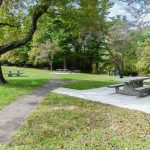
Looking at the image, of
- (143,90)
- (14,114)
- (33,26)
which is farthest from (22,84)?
(14,114)

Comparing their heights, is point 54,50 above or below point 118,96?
above

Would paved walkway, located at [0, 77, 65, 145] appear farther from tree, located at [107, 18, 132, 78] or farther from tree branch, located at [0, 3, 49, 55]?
tree, located at [107, 18, 132, 78]

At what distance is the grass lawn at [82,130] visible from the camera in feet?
19.2

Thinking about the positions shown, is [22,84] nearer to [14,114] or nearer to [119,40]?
[14,114]

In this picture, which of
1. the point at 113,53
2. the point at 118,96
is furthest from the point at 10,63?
the point at 118,96

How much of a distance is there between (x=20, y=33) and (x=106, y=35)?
1263 cm

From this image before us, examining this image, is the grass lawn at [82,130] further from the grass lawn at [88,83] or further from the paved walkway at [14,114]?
the grass lawn at [88,83]

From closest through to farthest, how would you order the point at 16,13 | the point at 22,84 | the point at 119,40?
the point at 22,84, the point at 16,13, the point at 119,40

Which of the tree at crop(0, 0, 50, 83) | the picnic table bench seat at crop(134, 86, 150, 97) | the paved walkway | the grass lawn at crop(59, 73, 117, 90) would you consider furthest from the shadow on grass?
the picnic table bench seat at crop(134, 86, 150, 97)

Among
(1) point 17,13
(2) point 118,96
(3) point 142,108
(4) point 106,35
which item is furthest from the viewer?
(4) point 106,35

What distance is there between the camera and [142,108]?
9750 mm

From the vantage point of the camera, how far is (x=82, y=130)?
6855 mm

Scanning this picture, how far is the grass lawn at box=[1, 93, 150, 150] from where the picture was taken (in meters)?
5.85

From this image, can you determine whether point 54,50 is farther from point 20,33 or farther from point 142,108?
point 142,108
